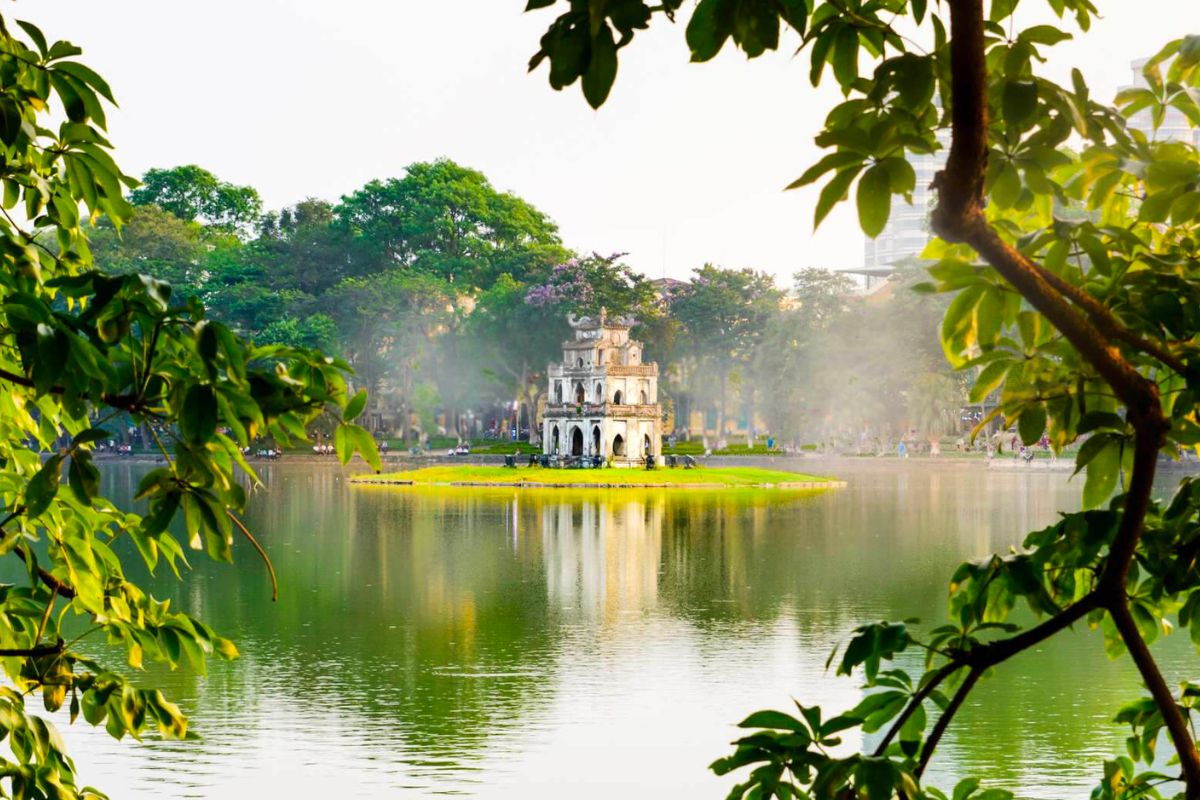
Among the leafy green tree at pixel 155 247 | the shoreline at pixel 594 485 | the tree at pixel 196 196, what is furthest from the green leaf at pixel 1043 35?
the tree at pixel 196 196

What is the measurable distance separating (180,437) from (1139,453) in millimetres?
1136

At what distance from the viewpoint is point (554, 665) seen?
1366 cm

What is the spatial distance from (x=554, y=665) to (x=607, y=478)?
2722cm

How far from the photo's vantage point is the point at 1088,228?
1.74 meters

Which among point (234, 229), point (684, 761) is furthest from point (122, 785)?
point (234, 229)

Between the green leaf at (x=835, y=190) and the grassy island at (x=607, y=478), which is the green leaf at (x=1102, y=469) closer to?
the green leaf at (x=835, y=190)

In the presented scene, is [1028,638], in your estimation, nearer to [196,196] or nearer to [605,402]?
[605,402]

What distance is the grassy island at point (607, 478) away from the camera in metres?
39.7

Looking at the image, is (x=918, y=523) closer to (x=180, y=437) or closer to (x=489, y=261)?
(x=180, y=437)

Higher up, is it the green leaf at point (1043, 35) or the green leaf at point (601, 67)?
the green leaf at point (1043, 35)

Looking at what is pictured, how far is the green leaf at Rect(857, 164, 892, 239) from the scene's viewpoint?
1575 mm

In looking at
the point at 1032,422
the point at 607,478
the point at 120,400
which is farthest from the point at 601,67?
the point at 607,478

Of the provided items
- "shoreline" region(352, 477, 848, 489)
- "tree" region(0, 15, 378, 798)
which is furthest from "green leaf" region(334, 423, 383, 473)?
"shoreline" region(352, 477, 848, 489)

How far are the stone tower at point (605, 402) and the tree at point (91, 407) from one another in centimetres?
4045
